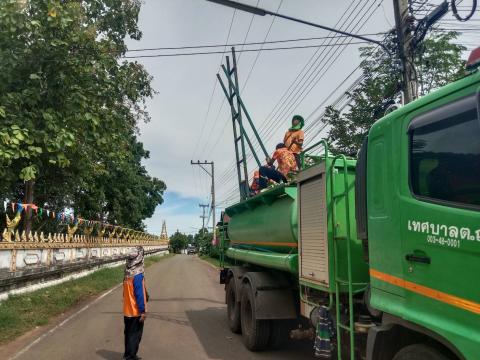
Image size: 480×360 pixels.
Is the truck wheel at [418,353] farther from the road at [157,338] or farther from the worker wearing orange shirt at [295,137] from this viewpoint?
the worker wearing orange shirt at [295,137]

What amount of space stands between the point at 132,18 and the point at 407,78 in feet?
32.5

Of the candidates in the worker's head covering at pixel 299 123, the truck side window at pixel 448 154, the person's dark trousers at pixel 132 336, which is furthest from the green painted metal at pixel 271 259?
the truck side window at pixel 448 154

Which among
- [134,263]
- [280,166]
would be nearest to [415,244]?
[134,263]

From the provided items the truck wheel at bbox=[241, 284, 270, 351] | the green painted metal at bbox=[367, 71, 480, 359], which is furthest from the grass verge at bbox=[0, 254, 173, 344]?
the green painted metal at bbox=[367, 71, 480, 359]

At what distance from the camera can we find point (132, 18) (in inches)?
594

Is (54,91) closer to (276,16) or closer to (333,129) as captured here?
(276,16)

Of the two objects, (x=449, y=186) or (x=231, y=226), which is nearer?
(x=449, y=186)

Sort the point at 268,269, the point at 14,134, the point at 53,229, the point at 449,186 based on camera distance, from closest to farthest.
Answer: the point at 449,186 → the point at 268,269 → the point at 14,134 → the point at 53,229

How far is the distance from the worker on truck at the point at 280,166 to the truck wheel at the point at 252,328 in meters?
1.91

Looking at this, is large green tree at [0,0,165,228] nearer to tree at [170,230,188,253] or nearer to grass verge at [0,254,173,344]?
grass verge at [0,254,173,344]

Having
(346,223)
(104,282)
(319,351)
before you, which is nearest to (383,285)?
(346,223)

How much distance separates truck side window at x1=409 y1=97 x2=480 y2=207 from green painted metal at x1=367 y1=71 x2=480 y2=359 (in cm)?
7

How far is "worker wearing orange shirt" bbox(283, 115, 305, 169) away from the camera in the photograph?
8336 millimetres

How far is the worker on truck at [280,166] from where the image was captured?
316 inches
